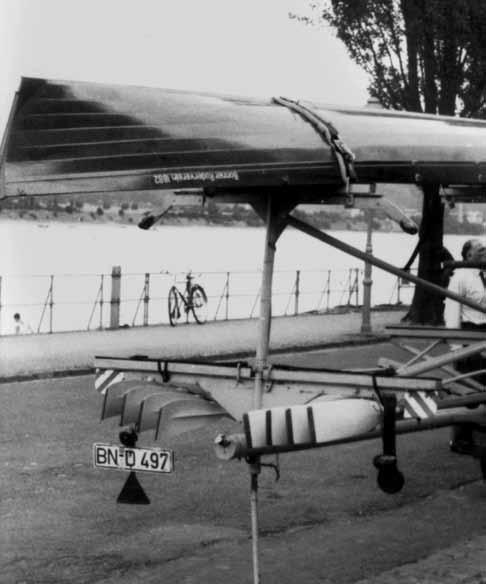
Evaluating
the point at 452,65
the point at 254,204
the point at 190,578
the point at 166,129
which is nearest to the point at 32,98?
the point at 166,129

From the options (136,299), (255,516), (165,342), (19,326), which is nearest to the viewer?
(255,516)

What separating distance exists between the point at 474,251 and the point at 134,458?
13.1 feet

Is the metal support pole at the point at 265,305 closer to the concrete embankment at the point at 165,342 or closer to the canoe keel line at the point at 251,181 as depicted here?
the canoe keel line at the point at 251,181

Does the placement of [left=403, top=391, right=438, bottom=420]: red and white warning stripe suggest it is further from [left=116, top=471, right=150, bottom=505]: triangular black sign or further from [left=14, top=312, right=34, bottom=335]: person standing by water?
[left=14, top=312, right=34, bottom=335]: person standing by water

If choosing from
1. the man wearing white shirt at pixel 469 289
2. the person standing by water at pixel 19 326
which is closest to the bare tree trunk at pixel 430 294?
the person standing by water at pixel 19 326

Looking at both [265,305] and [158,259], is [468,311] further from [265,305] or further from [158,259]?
[158,259]

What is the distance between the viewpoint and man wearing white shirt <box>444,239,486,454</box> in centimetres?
969

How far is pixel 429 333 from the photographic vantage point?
943 cm

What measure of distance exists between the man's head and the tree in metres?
14.7

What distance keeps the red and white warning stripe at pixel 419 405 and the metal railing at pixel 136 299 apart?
1763cm

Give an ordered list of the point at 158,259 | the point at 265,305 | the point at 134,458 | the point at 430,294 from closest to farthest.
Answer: the point at 134,458 < the point at 265,305 < the point at 430,294 < the point at 158,259

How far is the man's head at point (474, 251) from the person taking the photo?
1005 centimetres

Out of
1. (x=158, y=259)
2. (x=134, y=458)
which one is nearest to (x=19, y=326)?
(x=134, y=458)

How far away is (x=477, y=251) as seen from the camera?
10.1 meters
